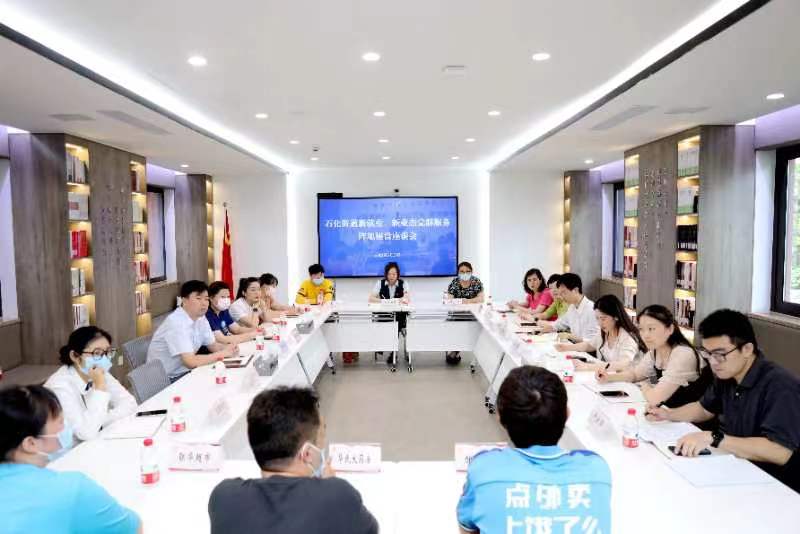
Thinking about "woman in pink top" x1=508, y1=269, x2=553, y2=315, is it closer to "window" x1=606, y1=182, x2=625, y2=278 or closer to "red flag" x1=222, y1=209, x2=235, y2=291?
"window" x1=606, y1=182, x2=625, y2=278

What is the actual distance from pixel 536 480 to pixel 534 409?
0.51 ft

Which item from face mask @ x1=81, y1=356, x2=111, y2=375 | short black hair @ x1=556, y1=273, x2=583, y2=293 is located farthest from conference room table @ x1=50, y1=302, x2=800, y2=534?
short black hair @ x1=556, y1=273, x2=583, y2=293

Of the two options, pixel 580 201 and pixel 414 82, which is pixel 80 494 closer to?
pixel 414 82

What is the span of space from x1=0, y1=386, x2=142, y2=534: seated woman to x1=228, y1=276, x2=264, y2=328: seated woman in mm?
3983

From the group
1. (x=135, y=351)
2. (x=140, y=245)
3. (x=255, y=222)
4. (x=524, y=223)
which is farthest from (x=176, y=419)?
(x=524, y=223)

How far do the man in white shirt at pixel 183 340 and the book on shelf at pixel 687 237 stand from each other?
4624mm

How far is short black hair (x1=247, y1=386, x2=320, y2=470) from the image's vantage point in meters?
1.33

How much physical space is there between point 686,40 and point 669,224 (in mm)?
3157

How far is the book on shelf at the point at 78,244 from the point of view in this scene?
5711 millimetres

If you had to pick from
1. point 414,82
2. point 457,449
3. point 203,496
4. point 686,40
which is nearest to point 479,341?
point 414,82

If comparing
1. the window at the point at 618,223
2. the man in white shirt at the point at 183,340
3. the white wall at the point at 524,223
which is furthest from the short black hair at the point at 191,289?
the window at the point at 618,223

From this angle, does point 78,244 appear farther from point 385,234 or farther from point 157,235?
point 385,234

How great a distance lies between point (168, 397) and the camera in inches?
121

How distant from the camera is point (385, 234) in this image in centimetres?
972
